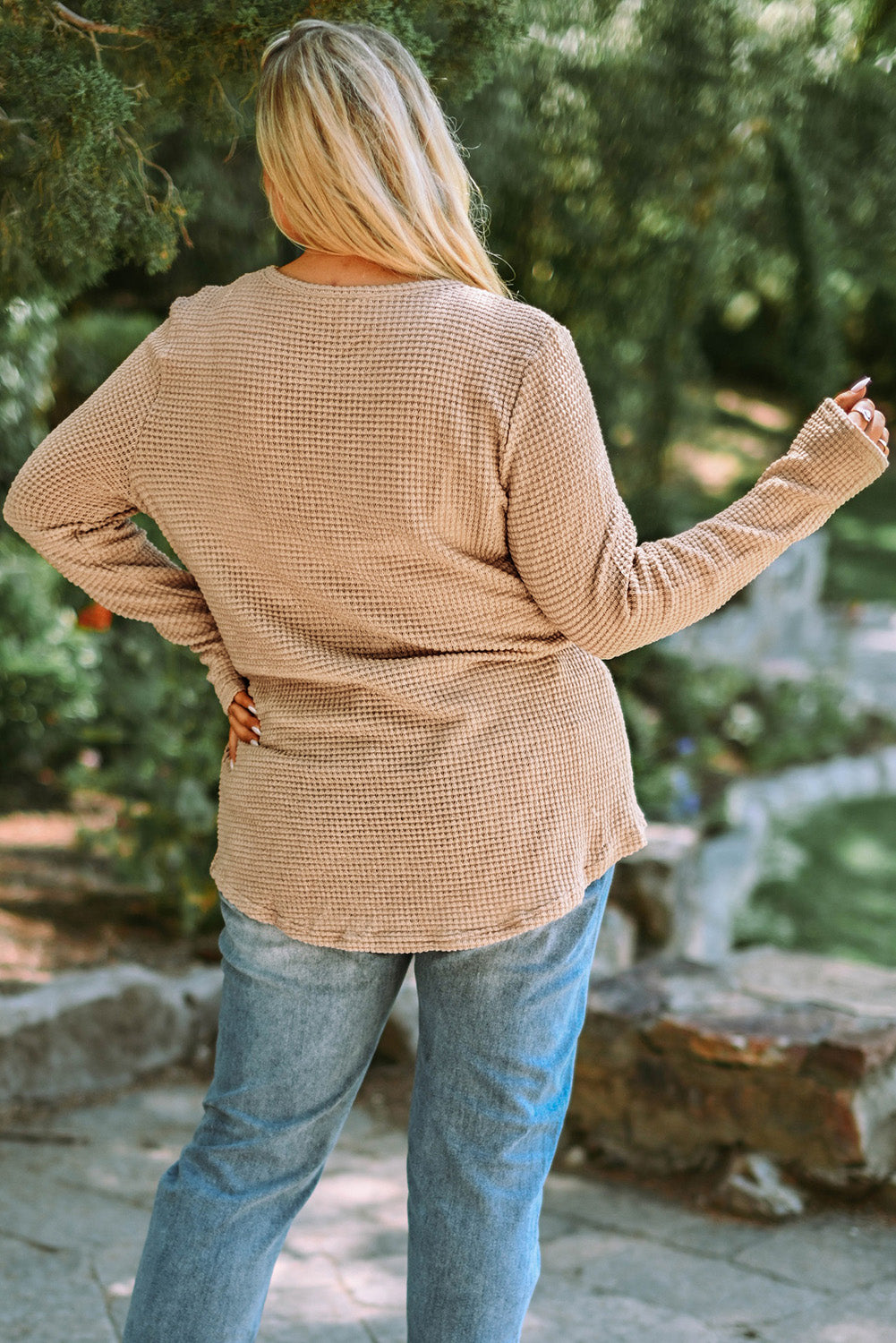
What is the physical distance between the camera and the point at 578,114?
3955 millimetres

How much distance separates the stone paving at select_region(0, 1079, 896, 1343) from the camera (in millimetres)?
2119

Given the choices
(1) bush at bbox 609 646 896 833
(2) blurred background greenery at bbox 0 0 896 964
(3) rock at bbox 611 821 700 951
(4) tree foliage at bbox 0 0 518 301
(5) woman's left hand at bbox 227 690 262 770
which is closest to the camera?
(5) woman's left hand at bbox 227 690 262 770

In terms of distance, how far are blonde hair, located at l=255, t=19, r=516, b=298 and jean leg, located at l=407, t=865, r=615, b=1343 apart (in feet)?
2.26

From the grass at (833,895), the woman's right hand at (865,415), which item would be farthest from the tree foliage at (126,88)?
the grass at (833,895)

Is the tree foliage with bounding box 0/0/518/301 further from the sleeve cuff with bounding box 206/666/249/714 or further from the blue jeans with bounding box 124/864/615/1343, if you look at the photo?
the blue jeans with bounding box 124/864/615/1343

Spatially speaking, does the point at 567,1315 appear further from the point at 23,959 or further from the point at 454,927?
the point at 23,959

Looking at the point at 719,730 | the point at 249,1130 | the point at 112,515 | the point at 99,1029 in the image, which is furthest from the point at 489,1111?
the point at 719,730

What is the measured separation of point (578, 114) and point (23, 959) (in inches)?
114

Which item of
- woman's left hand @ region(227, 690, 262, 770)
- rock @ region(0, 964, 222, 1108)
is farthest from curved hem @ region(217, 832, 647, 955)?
rock @ region(0, 964, 222, 1108)

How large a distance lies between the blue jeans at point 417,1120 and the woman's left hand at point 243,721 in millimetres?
202

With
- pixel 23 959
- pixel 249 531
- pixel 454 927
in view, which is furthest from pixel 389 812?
pixel 23 959

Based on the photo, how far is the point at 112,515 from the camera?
161 centimetres

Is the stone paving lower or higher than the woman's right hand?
lower

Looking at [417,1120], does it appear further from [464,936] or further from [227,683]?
[227,683]
